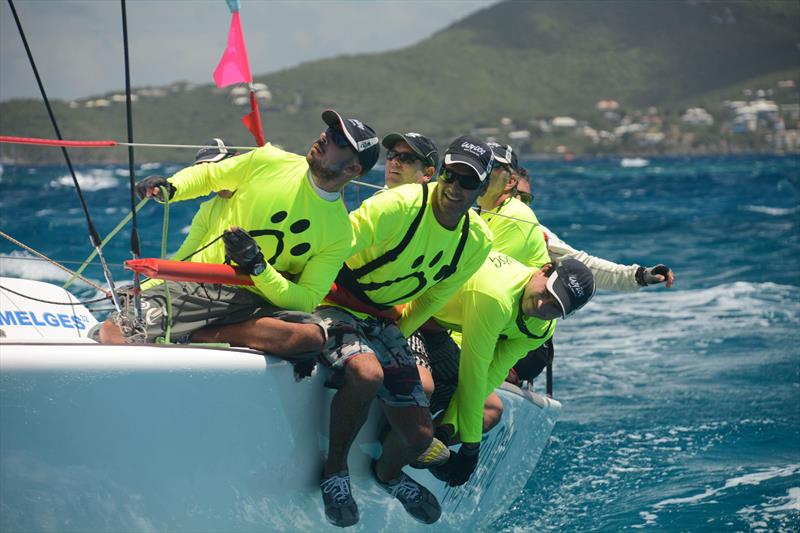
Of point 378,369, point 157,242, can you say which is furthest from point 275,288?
point 157,242

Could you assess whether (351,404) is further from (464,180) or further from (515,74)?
(515,74)

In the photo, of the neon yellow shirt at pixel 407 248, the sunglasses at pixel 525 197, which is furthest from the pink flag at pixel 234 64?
the sunglasses at pixel 525 197

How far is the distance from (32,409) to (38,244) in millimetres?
14143

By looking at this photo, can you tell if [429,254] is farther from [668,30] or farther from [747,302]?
[668,30]

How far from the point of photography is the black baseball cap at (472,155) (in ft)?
12.6

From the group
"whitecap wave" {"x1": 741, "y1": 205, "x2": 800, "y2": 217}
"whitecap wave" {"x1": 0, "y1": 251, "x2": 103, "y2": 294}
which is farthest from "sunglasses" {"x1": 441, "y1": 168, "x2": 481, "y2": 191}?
"whitecap wave" {"x1": 741, "y1": 205, "x2": 800, "y2": 217}

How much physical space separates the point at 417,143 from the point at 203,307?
1401 mm

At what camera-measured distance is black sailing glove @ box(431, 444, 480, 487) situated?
14.8ft

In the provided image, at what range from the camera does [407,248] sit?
3877mm

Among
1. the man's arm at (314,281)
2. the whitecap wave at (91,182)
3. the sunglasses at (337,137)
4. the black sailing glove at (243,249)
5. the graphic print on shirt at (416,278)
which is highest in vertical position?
the sunglasses at (337,137)

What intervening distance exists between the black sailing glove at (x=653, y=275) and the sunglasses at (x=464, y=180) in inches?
56.1

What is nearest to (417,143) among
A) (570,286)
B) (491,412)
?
(570,286)

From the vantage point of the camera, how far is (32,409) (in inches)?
128

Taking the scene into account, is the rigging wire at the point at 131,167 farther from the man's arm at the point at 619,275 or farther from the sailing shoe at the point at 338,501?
the man's arm at the point at 619,275
